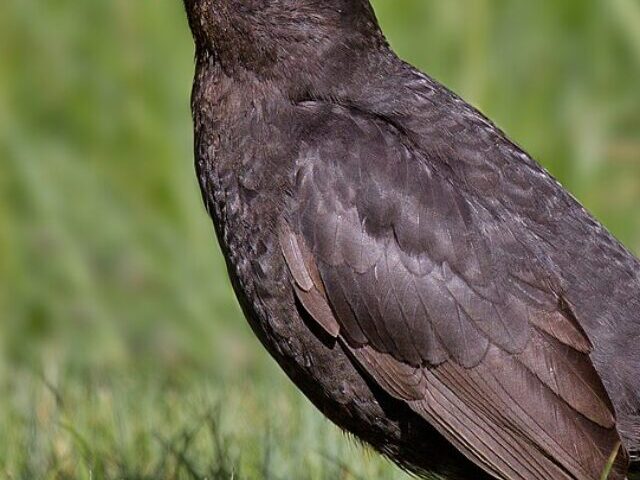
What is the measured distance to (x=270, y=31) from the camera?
4.64m

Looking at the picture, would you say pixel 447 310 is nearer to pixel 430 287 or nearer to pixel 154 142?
pixel 430 287

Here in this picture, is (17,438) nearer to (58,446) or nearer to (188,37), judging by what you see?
(58,446)

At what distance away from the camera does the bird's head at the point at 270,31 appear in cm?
462

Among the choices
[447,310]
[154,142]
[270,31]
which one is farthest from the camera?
[154,142]

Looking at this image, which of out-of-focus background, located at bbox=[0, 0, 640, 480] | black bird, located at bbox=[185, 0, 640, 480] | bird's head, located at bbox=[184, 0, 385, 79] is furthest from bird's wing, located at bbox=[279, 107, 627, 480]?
out-of-focus background, located at bbox=[0, 0, 640, 480]

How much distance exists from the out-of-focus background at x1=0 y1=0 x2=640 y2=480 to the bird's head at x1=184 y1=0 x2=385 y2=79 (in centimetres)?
370

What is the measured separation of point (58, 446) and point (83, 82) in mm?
3650

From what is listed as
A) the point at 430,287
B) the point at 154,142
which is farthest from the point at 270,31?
the point at 154,142

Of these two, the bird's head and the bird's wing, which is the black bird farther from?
the bird's head

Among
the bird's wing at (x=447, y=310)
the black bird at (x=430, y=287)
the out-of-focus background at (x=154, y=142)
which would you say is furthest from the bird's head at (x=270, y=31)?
the out-of-focus background at (x=154, y=142)

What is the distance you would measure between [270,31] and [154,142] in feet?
12.6

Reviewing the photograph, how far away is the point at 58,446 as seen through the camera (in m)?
5.21

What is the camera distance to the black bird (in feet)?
13.8

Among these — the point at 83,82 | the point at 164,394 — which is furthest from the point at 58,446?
the point at 83,82
